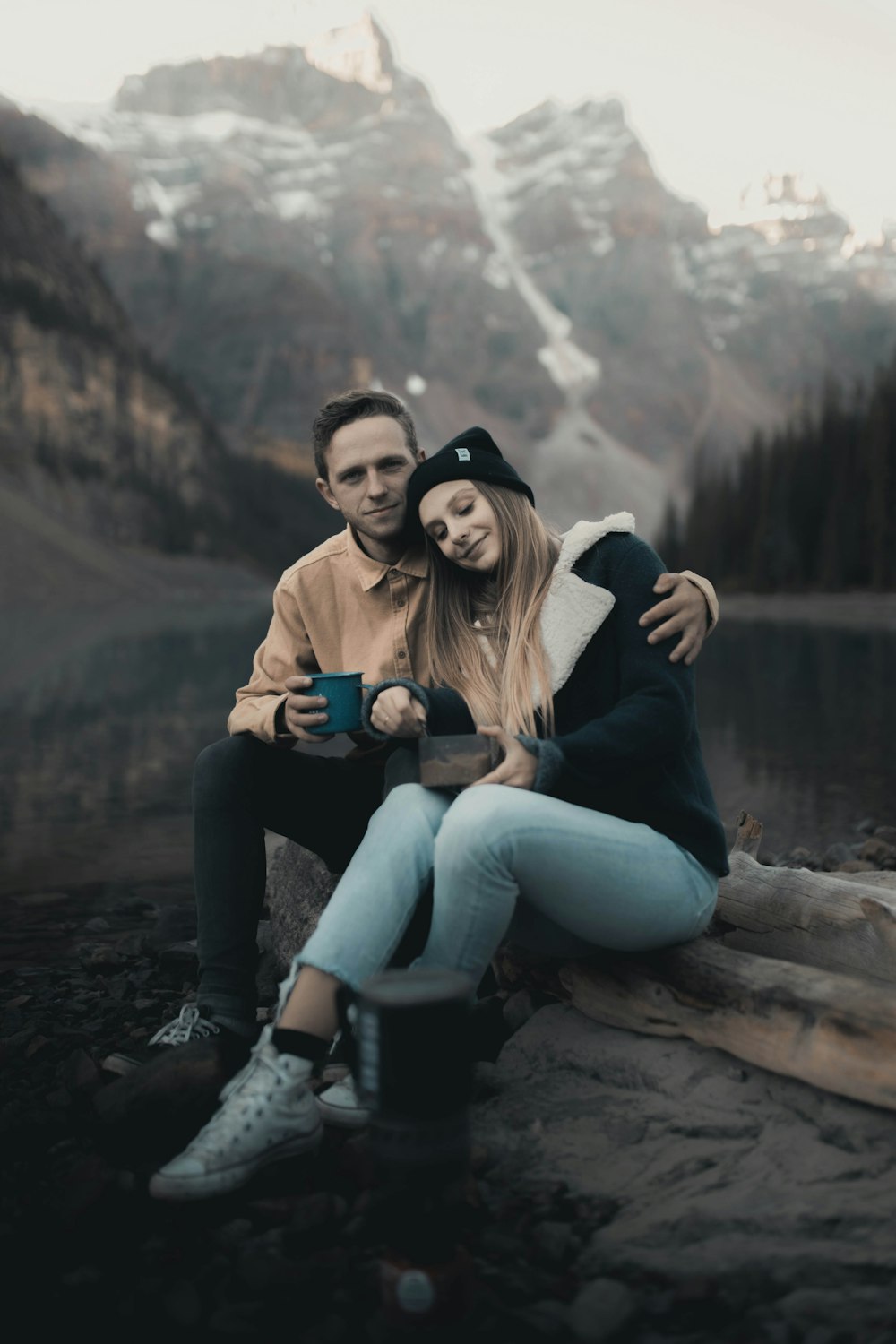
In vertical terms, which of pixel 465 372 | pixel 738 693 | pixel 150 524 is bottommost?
pixel 738 693

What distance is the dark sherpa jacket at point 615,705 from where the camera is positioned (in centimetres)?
294

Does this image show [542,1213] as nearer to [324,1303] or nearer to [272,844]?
[324,1303]

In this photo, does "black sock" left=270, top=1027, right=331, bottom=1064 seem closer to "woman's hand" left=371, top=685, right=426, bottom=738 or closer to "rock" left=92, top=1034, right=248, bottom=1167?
"rock" left=92, top=1034, right=248, bottom=1167

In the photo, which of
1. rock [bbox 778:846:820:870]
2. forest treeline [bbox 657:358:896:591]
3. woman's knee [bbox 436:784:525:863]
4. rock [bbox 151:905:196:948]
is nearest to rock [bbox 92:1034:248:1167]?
woman's knee [bbox 436:784:525:863]

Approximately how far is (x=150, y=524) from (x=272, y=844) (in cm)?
8173

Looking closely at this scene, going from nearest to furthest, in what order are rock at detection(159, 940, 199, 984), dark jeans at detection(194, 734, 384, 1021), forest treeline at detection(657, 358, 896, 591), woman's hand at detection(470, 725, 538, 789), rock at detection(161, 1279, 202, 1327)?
1. rock at detection(161, 1279, 202, 1327)
2. woman's hand at detection(470, 725, 538, 789)
3. dark jeans at detection(194, 734, 384, 1021)
4. rock at detection(159, 940, 199, 984)
5. forest treeline at detection(657, 358, 896, 591)

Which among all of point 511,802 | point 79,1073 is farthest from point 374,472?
point 79,1073

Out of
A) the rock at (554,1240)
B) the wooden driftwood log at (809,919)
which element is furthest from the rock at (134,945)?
the rock at (554,1240)

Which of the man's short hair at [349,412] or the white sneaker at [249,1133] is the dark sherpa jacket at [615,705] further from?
the white sneaker at [249,1133]

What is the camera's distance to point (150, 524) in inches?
3290

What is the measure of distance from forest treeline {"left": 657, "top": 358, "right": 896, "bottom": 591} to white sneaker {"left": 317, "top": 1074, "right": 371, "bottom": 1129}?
192ft

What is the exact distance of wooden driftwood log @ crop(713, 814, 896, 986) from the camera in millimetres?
3223

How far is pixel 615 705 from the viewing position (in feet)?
10.6

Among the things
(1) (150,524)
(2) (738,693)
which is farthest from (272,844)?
(1) (150,524)
